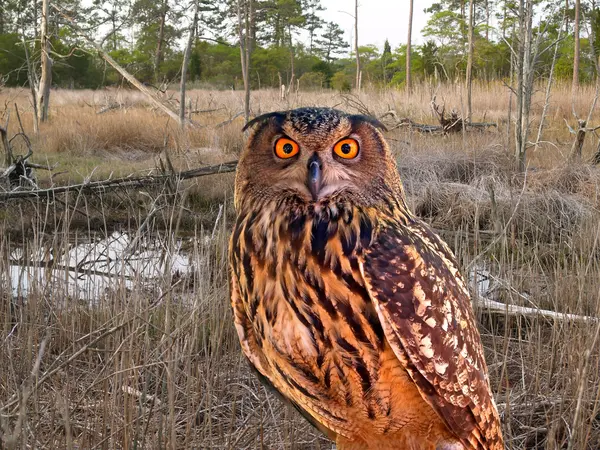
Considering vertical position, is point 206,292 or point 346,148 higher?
point 346,148

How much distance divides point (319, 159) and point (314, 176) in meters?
0.06

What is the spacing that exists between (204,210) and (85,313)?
3.73 meters

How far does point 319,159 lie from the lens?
4.57ft

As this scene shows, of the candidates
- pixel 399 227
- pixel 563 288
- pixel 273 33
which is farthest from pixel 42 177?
pixel 273 33

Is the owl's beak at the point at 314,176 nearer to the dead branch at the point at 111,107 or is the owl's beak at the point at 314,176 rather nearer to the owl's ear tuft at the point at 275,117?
the owl's ear tuft at the point at 275,117

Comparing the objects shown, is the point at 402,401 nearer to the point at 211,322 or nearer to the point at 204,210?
the point at 211,322

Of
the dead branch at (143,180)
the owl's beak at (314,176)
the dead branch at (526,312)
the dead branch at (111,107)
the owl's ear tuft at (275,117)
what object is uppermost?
the dead branch at (111,107)

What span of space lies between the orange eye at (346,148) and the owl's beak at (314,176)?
0.24 ft

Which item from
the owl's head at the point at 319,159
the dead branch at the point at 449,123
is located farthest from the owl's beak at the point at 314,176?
the dead branch at the point at 449,123

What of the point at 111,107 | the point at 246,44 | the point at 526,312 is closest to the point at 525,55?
the point at 526,312

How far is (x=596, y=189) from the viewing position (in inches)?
234

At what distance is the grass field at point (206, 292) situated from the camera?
219 cm

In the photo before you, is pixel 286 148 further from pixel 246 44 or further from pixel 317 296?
pixel 246 44

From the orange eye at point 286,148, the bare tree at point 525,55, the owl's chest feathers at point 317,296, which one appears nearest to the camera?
the owl's chest feathers at point 317,296
